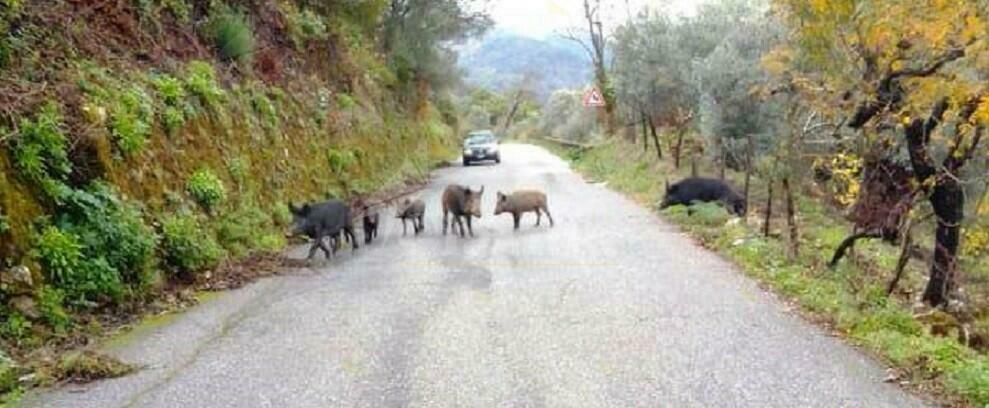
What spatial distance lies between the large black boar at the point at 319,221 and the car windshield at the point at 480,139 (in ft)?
88.4

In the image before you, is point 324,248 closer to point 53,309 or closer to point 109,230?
point 109,230

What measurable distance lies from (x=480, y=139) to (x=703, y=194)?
75.1 feet

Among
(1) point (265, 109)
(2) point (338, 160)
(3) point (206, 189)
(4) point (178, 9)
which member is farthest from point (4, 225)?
(2) point (338, 160)

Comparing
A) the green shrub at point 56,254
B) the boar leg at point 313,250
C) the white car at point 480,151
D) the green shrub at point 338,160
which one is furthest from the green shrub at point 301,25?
the white car at point 480,151

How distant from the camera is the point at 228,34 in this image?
1622cm

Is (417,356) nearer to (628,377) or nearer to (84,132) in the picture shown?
(628,377)

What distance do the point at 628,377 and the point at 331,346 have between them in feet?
8.58

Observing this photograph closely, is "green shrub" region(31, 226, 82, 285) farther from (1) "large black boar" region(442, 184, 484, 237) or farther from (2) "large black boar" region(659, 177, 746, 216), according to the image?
(2) "large black boar" region(659, 177, 746, 216)

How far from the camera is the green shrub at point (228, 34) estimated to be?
52.8 feet

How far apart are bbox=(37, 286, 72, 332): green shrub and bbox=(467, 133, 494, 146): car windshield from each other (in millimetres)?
32294

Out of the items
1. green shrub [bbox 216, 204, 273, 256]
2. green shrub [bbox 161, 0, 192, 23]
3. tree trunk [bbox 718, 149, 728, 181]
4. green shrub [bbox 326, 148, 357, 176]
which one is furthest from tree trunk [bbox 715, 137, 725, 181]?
green shrub [bbox 161, 0, 192, 23]

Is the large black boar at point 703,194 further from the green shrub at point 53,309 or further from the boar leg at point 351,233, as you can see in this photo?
the green shrub at point 53,309

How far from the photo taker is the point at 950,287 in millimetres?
11305

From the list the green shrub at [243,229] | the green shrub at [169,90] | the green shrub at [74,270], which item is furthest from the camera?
the green shrub at [169,90]
